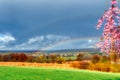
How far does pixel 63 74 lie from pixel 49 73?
101cm

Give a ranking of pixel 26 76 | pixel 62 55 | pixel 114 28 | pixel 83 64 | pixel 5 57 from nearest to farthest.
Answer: pixel 26 76 → pixel 114 28 → pixel 83 64 → pixel 5 57 → pixel 62 55

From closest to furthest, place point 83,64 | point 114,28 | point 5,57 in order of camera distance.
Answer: point 114,28, point 83,64, point 5,57

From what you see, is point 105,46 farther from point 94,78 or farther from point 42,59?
point 42,59

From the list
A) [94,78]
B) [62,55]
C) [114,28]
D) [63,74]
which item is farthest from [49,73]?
[62,55]

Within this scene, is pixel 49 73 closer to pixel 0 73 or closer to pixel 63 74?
pixel 63 74

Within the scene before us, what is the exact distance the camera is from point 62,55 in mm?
74375

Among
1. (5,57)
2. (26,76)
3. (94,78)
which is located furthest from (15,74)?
(5,57)

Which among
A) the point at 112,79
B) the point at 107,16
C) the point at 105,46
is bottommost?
the point at 112,79

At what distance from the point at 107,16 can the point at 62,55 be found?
4043 cm

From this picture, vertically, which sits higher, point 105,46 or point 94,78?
point 105,46

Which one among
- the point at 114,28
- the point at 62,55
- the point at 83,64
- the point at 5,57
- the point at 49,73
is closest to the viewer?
the point at 49,73

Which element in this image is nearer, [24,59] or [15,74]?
[15,74]

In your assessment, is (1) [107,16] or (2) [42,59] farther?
(2) [42,59]

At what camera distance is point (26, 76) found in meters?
28.8
